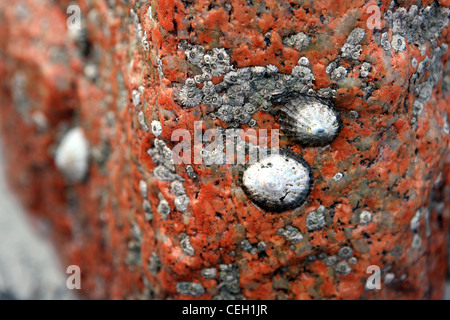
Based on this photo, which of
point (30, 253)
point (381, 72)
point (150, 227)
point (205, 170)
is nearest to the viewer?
point (381, 72)

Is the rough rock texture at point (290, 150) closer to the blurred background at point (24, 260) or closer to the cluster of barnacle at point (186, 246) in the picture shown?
the cluster of barnacle at point (186, 246)

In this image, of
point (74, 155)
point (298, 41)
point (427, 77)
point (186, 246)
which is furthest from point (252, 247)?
point (74, 155)

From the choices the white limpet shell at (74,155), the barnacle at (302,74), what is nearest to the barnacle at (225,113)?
the barnacle at (302,74)

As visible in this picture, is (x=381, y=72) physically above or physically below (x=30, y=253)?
above

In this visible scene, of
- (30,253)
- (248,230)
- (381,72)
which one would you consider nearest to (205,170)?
(248,230)

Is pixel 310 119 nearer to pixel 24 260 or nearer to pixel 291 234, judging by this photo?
pixel 291 234
